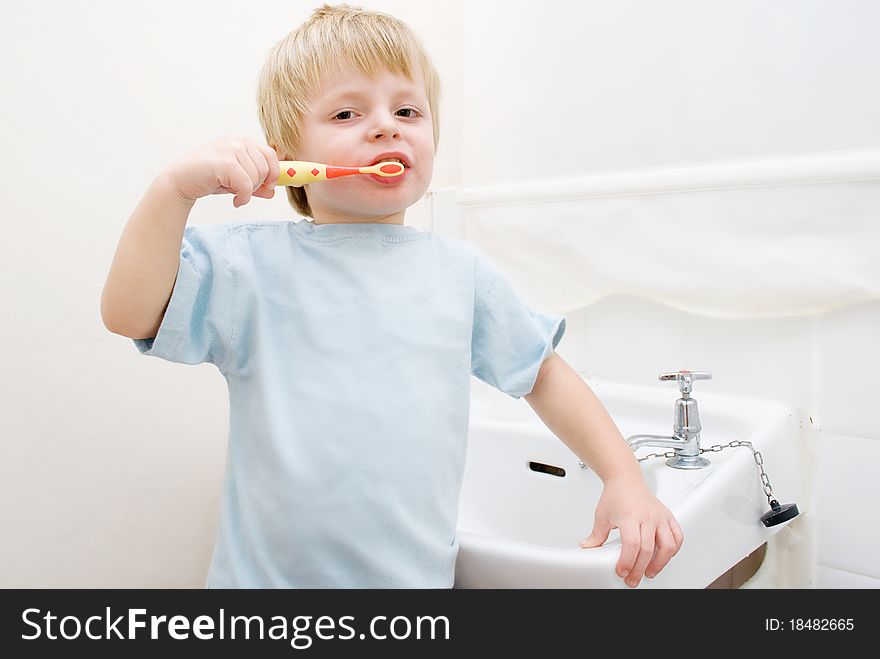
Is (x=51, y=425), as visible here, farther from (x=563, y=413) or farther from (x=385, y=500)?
(x=563, y=413)

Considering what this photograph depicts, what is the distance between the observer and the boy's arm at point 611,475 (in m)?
0.56

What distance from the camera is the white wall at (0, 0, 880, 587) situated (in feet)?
2.33

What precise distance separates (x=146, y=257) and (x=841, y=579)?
81 cm

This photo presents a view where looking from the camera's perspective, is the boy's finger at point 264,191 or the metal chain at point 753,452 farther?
the metal chain at point 753,452

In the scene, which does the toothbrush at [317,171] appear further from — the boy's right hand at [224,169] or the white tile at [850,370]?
the white tile at [850,370]

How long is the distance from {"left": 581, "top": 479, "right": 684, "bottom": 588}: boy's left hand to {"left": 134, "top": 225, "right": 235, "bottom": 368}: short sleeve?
A: 331 mm

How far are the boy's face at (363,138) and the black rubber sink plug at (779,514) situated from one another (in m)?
0.48

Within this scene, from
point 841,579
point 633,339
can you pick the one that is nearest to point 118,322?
point 633,339

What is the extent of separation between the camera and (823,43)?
774 millimetres

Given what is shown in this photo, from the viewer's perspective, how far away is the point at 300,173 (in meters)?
0.52

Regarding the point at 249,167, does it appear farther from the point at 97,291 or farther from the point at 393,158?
the point at 97,291

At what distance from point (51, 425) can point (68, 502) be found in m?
0.08

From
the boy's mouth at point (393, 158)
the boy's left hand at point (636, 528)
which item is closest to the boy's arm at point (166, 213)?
the boy's mouth at point (393, 158)
